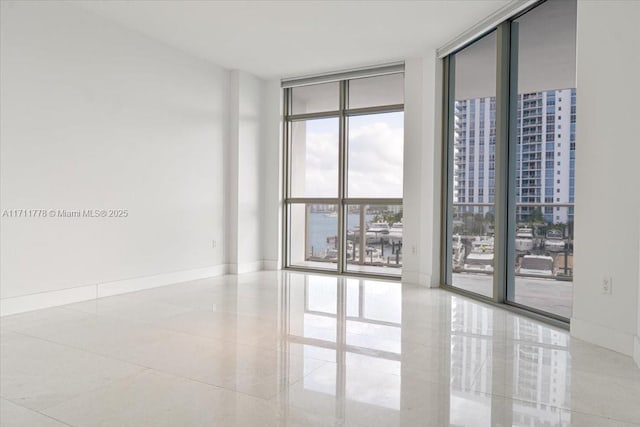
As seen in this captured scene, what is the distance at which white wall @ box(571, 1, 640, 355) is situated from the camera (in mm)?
3133

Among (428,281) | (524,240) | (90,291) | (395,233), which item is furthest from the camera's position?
(395,233)

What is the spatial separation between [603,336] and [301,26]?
161 inches

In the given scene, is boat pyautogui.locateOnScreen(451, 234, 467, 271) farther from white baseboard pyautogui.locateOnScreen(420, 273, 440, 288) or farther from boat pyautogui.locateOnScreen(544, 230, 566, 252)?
boat pyautogui.locateOnScreen(544, 230, 566, 252)

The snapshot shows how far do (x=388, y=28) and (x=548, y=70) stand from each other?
5.68 feet

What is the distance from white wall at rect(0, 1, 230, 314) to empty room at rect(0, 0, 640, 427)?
1.0 inches

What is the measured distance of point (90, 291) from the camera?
4.72 meters

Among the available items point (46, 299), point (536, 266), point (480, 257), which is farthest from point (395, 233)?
point (46, 299)

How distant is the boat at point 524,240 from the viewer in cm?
431

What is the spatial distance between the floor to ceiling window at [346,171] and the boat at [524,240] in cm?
195

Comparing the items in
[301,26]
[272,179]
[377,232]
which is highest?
[301,26]

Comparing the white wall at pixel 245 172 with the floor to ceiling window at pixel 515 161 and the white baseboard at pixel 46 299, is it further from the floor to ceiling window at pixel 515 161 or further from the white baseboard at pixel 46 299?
the floor to ceiling window at pixel 515 161

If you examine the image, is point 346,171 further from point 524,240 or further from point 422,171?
point 524,240

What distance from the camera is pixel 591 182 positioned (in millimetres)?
3445

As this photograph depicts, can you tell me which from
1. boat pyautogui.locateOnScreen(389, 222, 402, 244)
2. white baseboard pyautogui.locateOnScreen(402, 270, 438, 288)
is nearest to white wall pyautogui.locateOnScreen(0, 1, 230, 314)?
boat pyautogui.locateOnScreen(389, 222, 402, 244)
